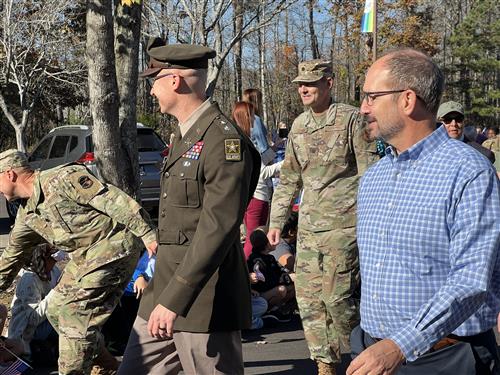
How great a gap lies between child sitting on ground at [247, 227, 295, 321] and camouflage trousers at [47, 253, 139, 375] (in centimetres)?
295

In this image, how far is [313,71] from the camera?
5023 mm

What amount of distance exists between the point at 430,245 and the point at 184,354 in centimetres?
137

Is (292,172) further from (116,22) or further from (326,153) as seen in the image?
(116,22)

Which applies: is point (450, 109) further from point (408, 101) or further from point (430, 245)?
point (430, 245)

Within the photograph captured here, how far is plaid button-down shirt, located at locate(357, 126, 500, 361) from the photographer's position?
6.97 ft

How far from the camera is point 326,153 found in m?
4.89

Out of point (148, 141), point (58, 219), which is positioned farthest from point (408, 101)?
point (148, 141)

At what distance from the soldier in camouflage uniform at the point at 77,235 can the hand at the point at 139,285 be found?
3.96 feet

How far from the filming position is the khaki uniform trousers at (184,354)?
324cm

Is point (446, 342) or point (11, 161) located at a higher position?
point (11, 161)

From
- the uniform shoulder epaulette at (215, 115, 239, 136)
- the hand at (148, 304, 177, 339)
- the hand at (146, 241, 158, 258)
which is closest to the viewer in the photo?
the hand at (148, 304, 177, 339)

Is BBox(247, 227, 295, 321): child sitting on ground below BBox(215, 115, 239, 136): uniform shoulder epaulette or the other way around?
below

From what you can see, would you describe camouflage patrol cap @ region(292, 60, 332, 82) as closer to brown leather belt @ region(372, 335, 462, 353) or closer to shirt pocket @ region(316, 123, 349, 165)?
shirt pocket @ region(316, 123, 349, 165)

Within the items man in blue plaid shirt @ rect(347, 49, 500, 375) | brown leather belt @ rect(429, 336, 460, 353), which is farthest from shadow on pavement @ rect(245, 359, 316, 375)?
brown leather belt @ rect(429, 336, 460, 353)
